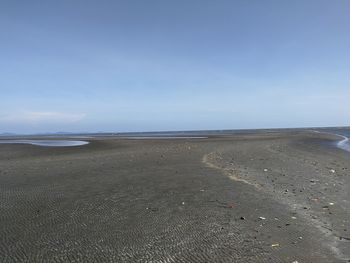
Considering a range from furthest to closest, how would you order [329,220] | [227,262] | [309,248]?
[329,220] → [309,248] → [227,262]

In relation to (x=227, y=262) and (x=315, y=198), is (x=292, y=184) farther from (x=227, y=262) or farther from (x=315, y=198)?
(x=227, y=262)

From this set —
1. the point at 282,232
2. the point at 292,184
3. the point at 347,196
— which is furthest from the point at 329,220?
the point at 292,184

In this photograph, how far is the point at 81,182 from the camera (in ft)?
46.9

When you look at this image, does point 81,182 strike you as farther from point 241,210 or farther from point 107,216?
point 241,210

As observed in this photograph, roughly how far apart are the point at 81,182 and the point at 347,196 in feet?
35.0

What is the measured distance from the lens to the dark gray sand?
6824 mm

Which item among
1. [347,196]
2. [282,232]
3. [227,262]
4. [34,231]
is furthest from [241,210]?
[34,231]

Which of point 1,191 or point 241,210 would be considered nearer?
point 241,210

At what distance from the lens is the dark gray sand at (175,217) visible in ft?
22.4

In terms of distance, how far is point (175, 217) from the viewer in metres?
9.21

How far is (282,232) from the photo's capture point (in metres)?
8.05

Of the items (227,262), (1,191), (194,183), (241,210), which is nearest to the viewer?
(227,262)

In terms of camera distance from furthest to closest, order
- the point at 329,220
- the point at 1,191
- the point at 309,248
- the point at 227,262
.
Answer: the point at 1,191 < the point at 329,220 < the point at 309,248 < the point at 227,262

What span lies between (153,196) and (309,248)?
5831 millimetres
